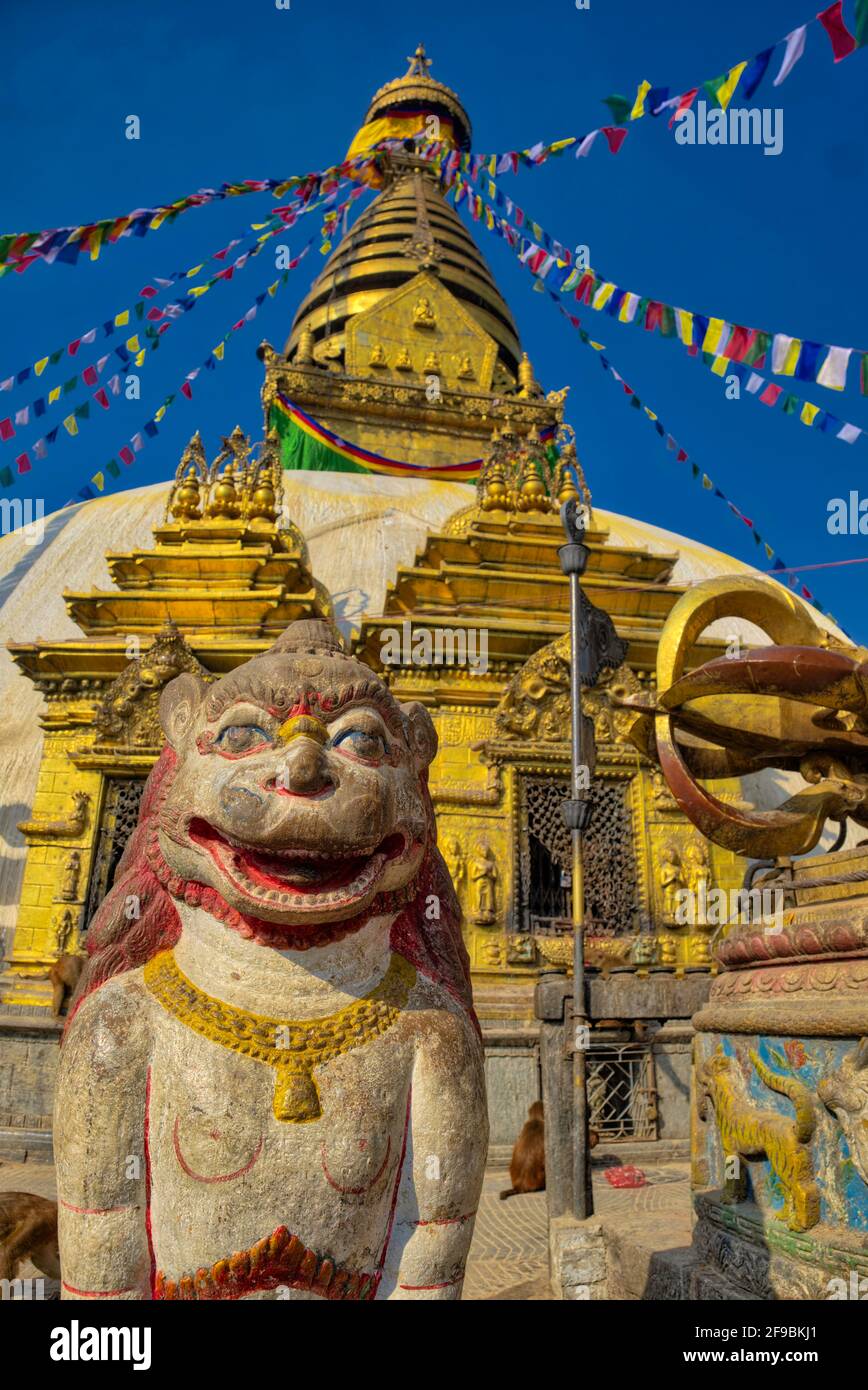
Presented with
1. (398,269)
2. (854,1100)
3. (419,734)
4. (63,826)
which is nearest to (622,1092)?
(854,1100)

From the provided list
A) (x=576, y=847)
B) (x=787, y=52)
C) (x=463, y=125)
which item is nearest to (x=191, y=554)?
(x=576, y=847)

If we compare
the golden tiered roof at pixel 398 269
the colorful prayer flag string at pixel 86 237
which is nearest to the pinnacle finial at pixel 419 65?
the golden tiered roof at pixel 398 269

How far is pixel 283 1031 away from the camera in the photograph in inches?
97.6

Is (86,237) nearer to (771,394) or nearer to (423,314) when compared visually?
(771,394)

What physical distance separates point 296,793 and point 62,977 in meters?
8.02

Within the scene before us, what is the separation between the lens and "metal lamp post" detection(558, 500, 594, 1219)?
5562 mm

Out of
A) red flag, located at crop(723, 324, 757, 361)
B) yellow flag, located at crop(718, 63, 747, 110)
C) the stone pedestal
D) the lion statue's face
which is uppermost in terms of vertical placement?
yellow flag, located at crop(718, 63, 747, 110)

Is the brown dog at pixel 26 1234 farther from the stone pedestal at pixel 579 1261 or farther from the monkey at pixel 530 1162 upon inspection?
the monkey at pixel 530 1162

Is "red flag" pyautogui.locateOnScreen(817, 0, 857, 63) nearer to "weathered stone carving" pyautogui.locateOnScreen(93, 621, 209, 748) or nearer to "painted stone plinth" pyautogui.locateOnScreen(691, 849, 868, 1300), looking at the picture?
"painted stone plinth" pyautogui.locateOnScreen(691, 849, 868, 1300)

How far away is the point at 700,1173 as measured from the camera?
445cm

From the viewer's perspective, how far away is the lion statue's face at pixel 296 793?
2451mm

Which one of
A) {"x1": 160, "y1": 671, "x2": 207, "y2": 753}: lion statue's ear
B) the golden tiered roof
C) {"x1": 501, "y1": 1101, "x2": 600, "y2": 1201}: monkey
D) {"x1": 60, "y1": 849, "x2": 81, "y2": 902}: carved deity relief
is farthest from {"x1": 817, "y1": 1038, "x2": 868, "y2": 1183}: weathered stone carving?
the golden tiered roof

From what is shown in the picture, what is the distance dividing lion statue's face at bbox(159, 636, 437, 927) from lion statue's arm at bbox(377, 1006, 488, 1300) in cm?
50
